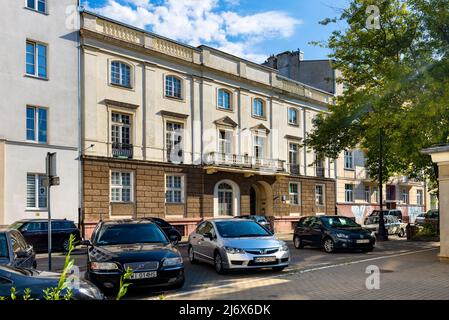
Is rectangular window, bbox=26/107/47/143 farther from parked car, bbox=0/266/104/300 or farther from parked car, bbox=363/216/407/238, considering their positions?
parked car, bbox=0/266/104/300

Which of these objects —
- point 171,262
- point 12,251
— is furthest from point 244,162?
point 12,251

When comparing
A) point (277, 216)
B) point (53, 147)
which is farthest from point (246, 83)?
point (53, 147)

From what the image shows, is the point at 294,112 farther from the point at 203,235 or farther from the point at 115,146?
the point at 203,235

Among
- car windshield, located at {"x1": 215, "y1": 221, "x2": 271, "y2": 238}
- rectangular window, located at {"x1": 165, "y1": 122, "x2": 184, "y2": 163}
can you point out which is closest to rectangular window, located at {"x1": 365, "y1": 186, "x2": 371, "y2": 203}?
rectangular window, located at {"x1": 165, "y1": 122, "x2": 184, "y2": 163}

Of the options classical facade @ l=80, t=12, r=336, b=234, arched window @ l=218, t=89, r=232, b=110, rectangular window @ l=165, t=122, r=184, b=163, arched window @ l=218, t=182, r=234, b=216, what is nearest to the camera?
classical facade @ l=80, t=12, r=336, b=234

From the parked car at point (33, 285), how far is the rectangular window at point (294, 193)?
33.7 metres

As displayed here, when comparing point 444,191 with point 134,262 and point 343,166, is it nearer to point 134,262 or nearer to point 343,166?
point 134,262

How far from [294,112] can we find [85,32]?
1989cm

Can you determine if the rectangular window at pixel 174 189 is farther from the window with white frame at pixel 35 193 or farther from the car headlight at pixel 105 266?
the car headlight at pixel 105 266

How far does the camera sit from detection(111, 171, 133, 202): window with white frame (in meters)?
27.7

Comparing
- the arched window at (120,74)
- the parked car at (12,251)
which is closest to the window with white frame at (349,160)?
the arched window at (120,74)

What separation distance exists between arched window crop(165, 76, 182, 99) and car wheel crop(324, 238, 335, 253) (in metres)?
16.1

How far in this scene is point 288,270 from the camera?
43.8ft

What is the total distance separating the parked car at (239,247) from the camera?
40.3ft
